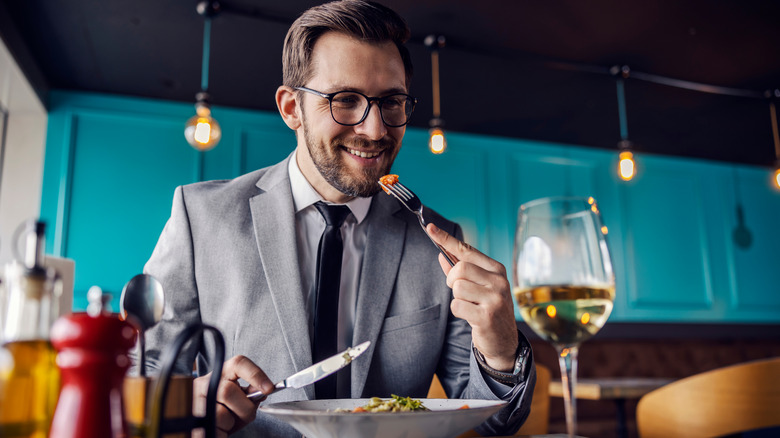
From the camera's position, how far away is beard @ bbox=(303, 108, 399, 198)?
1.40m

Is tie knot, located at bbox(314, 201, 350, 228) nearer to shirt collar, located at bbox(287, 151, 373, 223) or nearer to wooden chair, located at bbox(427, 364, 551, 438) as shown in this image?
shirt collar, located at bbox(287, 151, 373, 223)

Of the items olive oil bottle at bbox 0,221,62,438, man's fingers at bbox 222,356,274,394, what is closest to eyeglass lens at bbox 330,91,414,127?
man's fingers at bbox 222,356,274,394

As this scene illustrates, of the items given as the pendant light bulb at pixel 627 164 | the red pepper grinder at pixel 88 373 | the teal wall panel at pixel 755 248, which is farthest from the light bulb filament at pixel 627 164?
the red pepper grinder at pixel 88 373

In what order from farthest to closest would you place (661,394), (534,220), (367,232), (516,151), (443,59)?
(516,151) < (443,59) < (661,394) < (367,232) < (534,220)

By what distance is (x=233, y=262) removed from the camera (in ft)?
4.43

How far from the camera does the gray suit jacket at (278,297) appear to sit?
127 centimetres

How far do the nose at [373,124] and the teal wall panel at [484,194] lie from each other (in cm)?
313

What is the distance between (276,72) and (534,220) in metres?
3.54

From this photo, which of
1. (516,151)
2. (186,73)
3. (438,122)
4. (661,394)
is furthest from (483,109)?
(661,394)

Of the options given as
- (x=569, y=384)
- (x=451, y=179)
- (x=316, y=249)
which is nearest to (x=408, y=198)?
(x=316, y=249)

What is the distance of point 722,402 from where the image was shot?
1.92 m

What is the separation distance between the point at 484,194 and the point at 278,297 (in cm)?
386

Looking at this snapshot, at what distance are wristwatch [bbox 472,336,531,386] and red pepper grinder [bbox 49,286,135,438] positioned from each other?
27.3 inches

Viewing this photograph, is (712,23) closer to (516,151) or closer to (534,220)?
(516,151)
